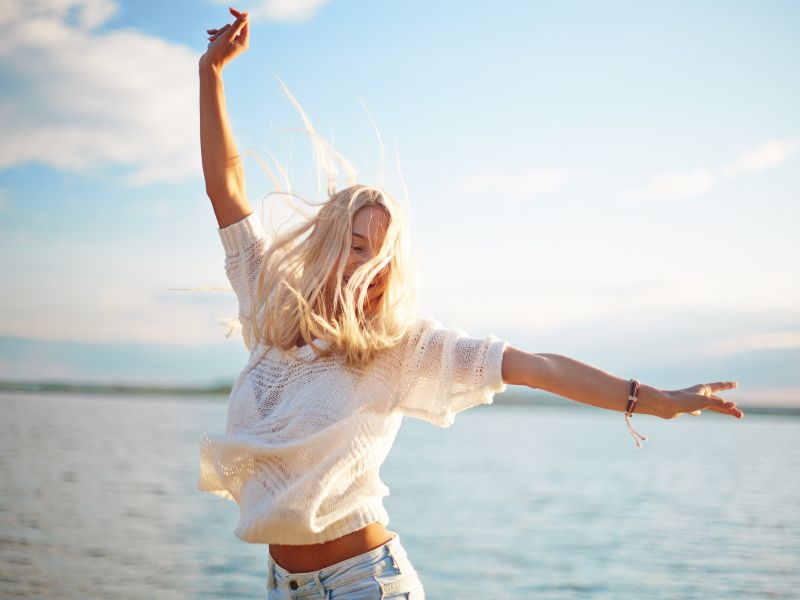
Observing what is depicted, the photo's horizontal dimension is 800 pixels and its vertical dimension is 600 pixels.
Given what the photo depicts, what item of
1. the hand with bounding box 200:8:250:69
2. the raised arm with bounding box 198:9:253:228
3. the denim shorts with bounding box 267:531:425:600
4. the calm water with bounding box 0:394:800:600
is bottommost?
the calm water with bounding box 0:394:800:600

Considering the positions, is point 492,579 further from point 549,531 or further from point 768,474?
point 768,474

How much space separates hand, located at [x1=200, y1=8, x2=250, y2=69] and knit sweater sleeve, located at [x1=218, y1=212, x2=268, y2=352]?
19.3 inches

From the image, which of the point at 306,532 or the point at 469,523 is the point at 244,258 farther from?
the point at 469,523

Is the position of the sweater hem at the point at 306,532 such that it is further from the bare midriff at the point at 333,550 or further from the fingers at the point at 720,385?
the fingers at the point at 720,385

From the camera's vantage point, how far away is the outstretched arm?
1939mm

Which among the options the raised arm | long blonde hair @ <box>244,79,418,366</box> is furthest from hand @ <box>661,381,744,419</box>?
the raised arm

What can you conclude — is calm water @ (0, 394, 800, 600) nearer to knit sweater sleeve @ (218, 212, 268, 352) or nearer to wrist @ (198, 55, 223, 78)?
knit sweater sleeve @ (218, 212, 268, 352)

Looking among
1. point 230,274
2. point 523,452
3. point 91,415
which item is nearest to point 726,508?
point 523,452

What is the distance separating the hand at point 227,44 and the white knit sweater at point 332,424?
99 centimetres

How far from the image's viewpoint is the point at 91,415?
1962 centimetres

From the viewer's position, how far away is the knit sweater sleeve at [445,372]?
2051 millimetres

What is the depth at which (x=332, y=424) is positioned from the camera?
2064mm

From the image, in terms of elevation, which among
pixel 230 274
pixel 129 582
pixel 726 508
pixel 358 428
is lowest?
pixel 129 582

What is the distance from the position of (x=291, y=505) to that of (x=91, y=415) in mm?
19021
